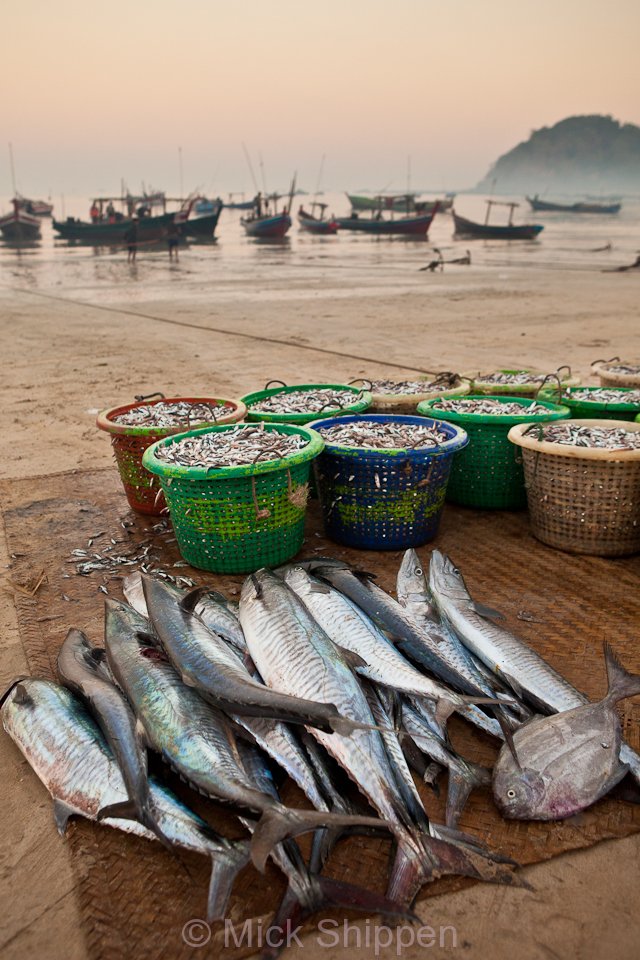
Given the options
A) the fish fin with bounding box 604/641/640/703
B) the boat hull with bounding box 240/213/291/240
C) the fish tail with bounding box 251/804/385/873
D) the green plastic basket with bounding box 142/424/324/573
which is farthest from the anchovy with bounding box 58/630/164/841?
the boat hull with bounding box 240/213/291/240

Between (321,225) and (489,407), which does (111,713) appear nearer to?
(489,407)

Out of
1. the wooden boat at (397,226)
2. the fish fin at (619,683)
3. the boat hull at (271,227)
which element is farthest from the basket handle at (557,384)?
the boat hull at (271,227)

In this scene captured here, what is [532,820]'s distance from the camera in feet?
8.41

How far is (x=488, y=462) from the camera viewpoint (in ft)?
17.3

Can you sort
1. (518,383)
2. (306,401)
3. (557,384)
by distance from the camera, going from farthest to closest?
(518,383), (557,384), (306,401)

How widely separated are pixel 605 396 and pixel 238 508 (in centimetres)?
324

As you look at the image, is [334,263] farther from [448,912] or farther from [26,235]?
[26,235]

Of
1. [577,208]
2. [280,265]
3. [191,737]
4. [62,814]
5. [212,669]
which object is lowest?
[62,814]

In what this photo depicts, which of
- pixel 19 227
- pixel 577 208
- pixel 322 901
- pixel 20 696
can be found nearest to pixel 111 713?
pixel 20 696

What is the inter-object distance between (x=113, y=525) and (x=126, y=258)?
33.1m

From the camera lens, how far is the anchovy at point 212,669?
2.48 metres

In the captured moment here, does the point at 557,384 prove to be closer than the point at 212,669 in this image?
No

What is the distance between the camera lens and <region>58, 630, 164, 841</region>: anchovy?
7.81 ft

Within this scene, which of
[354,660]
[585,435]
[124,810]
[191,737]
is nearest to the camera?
[124,810]
